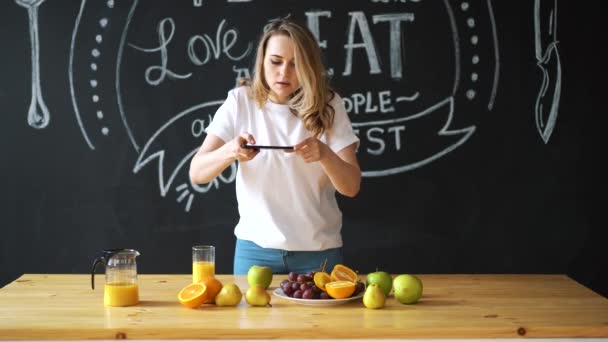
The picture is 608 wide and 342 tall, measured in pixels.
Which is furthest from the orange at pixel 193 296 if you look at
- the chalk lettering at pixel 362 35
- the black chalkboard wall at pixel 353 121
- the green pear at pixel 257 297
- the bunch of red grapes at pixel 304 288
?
the chalk lettering at pixel 362 35

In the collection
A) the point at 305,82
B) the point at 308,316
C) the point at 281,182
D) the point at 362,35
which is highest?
the point at 362,35

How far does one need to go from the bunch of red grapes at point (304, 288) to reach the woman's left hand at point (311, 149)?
15.7 inches

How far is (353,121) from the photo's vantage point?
3.38 metres

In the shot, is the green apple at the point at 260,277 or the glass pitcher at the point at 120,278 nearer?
the glass pitcher at the point at 120,278

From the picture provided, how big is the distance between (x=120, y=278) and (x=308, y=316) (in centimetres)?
56

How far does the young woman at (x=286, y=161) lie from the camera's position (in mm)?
2418

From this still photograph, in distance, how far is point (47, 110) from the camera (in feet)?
11.0

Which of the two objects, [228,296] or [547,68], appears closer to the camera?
[228,296]

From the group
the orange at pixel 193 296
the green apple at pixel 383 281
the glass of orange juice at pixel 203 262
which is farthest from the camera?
the glass of orange juice at pixel 203 262

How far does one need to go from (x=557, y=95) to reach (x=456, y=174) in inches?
24.7

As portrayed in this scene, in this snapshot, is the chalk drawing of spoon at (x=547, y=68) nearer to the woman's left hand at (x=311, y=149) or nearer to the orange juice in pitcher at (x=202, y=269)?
the woman's left hand at (x=311, y=149)

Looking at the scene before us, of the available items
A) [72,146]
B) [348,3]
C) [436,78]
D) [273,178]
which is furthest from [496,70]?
[72,146]

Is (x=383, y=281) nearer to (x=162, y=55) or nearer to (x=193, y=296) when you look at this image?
(x=193, y=296)

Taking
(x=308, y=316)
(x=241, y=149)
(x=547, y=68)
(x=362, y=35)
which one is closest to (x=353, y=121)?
(x=362, y=35)
